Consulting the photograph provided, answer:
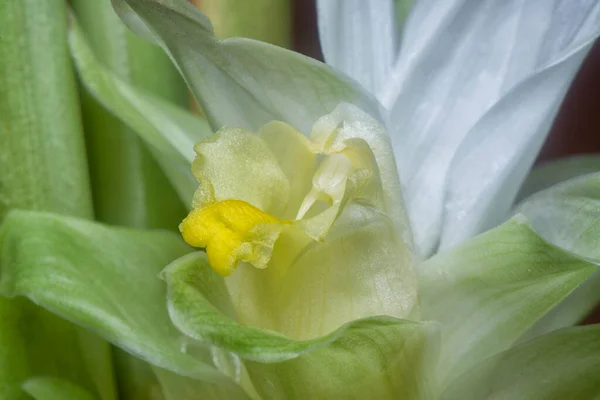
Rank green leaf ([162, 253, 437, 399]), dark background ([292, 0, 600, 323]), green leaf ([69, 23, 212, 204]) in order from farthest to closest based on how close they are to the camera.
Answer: dark background ([292, 0, 600, 323]) → green leaf ([69, 23, 212, 204]) → green leaf ([162, 253, 437, 399])

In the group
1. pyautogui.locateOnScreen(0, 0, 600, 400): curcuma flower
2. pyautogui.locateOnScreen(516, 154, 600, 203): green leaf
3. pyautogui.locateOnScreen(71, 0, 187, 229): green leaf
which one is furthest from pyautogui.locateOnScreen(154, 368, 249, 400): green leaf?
pyautogui.locateOnScreen(516, 154, 600, 203): green leaf

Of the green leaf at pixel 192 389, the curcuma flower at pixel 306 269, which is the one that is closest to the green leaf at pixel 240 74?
the curcuma flower at pixel 306 269

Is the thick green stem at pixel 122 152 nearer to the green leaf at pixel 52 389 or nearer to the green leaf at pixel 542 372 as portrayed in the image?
the green leaf at pixel 52 389

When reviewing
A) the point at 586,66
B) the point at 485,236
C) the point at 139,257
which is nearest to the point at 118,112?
the point at 139,257

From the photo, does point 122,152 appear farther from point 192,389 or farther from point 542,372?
point 542,372

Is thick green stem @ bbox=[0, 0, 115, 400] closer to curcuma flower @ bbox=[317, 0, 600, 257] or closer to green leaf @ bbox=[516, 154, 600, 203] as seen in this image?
curcuma flower @ bbox=[317, 0, 600, 257]

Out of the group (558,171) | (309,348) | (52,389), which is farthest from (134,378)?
(558,171)

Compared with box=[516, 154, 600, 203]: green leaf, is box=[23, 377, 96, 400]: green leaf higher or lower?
lower
